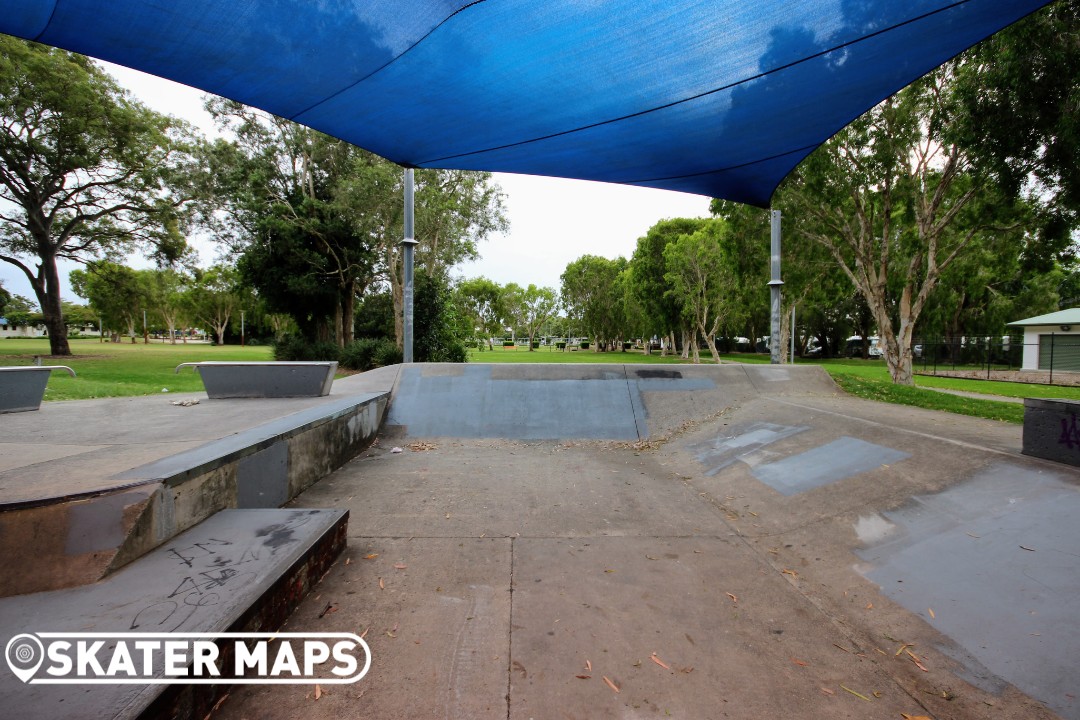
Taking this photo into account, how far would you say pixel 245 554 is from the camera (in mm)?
2658

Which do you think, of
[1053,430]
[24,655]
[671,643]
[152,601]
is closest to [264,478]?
[152,601]

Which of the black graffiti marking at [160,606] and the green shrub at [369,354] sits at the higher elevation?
the green shrub at [369,354]

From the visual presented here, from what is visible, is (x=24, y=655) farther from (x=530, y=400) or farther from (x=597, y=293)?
(x=597, y=293)

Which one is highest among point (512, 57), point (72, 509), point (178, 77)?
point (512, 57)

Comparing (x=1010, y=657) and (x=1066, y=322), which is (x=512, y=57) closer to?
(x=1010, y=657)

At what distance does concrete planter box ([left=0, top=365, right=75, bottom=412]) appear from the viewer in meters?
5.85

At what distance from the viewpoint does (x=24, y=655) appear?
1790 mm

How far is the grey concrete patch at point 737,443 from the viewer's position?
6.00 metres

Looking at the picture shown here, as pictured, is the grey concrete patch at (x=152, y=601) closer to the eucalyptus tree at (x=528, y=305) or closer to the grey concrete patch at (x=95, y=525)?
the grey concrete patch at (x=95, y=525)

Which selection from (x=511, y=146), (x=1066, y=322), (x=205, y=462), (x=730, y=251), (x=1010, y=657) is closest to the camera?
(x=1010, y=657)

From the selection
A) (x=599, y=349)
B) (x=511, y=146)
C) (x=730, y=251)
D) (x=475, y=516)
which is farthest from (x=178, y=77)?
(x=599, y=349)

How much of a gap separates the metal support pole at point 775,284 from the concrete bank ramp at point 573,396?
83 centimetres

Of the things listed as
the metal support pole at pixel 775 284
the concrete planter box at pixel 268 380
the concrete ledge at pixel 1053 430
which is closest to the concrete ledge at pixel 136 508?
the concrete planter box at pixel 268 380

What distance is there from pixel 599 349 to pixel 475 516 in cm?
4716
